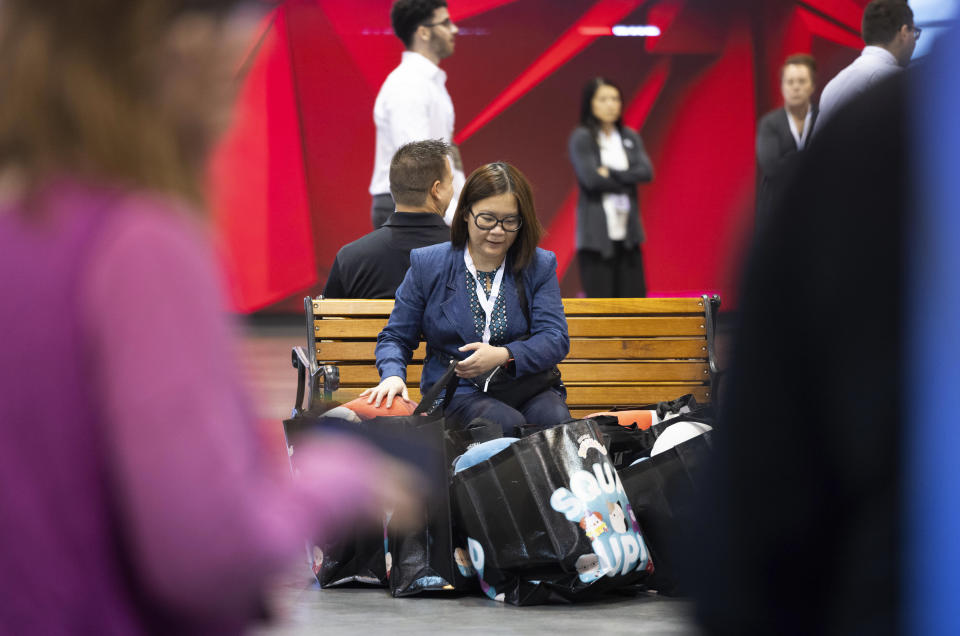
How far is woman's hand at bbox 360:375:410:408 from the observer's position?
4180 millimetres

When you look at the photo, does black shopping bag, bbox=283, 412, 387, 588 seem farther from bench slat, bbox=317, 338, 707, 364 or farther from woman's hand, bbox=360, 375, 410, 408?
bench slat, bbox=317, 338, 707, 364

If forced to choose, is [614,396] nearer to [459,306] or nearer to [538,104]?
[459,306]

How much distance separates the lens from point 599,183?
26.5 ft

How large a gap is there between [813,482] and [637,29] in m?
12.7

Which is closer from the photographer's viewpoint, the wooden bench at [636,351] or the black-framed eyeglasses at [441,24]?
the wooden bench at [636,351]

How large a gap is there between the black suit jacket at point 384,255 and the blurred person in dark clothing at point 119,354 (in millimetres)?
3968

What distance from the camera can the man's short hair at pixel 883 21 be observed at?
5.84m

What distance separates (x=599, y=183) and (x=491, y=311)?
148 inches

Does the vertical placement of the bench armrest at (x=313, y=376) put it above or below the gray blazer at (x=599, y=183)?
below

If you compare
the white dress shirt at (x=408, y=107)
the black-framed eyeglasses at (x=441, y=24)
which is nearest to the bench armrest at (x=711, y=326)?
→ the white dress shirt at (x=408, y=107)

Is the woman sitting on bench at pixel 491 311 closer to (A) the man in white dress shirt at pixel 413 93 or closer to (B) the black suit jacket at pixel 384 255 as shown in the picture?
(B) the black suit jacket at pixel 384 255

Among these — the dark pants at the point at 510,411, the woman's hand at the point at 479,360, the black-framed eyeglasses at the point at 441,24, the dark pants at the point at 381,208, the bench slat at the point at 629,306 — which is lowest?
the dark pants at the point at 510,411

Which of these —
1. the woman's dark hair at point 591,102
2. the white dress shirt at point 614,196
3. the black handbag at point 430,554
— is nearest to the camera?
the black handbag at point 430,554

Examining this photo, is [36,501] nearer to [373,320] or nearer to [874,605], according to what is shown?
[874,605]
